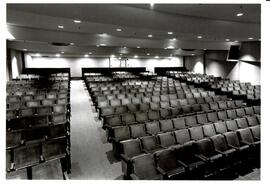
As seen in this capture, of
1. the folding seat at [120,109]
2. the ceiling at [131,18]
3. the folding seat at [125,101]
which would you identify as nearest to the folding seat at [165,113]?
the folding seat at [120,109]

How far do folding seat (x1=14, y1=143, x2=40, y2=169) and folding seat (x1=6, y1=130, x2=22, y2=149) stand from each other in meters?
0.61

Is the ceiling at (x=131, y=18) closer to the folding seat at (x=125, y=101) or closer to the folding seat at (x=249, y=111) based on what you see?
the folding seat at (x=125, y=101)

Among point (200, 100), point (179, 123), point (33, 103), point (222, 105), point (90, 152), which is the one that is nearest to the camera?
point (90, 152)

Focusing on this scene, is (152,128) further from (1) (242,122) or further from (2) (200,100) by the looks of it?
(2) (200,100)

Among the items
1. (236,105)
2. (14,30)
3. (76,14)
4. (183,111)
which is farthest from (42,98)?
(236,105)

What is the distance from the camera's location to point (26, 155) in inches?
135

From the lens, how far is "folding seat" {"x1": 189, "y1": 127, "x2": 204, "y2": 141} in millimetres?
4449

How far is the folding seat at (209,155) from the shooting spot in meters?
3.59

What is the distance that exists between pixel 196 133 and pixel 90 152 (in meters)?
2.35

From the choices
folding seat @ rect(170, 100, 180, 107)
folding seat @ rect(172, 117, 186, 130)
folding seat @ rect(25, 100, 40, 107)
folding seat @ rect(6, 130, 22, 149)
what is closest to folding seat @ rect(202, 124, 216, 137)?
folding seat @ rect(172, 117, 186, 130)

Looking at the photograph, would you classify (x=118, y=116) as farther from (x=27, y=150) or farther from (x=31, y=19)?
(x=31, y=19)

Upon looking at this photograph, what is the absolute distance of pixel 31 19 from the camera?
21.1ft

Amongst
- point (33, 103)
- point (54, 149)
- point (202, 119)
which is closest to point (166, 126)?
point (202, 119)

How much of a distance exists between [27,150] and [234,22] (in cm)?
815
